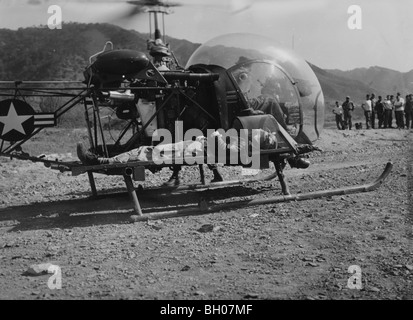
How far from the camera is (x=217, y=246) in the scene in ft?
17.0

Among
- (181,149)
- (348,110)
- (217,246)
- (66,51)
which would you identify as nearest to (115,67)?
(181,149)

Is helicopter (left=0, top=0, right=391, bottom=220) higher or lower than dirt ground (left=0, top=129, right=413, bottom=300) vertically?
higher

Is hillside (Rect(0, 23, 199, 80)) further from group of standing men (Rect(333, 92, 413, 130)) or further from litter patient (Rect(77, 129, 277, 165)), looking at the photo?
litter patient (Rect(77, 129, 277, 165))

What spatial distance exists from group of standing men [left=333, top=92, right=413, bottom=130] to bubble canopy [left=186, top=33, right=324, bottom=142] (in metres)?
13.1

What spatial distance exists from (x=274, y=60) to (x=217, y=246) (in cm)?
326

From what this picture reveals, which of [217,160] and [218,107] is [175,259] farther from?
[218,107]

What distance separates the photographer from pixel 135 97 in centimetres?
705

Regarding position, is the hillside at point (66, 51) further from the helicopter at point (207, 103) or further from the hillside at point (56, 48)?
the helicopter at point (207, 103)

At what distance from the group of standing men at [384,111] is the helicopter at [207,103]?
44.1 ft

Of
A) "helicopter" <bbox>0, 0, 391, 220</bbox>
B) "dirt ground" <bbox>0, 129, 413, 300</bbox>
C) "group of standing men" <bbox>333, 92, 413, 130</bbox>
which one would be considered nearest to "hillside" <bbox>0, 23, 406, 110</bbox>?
"group of standing men" <bbox>333, 92, 413, 130</bbox>

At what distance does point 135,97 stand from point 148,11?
1.13 m

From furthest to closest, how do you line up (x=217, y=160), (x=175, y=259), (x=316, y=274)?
(x=217, y=160) < (x=175, y=259) < (x=316, y=274)

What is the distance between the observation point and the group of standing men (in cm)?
2028
